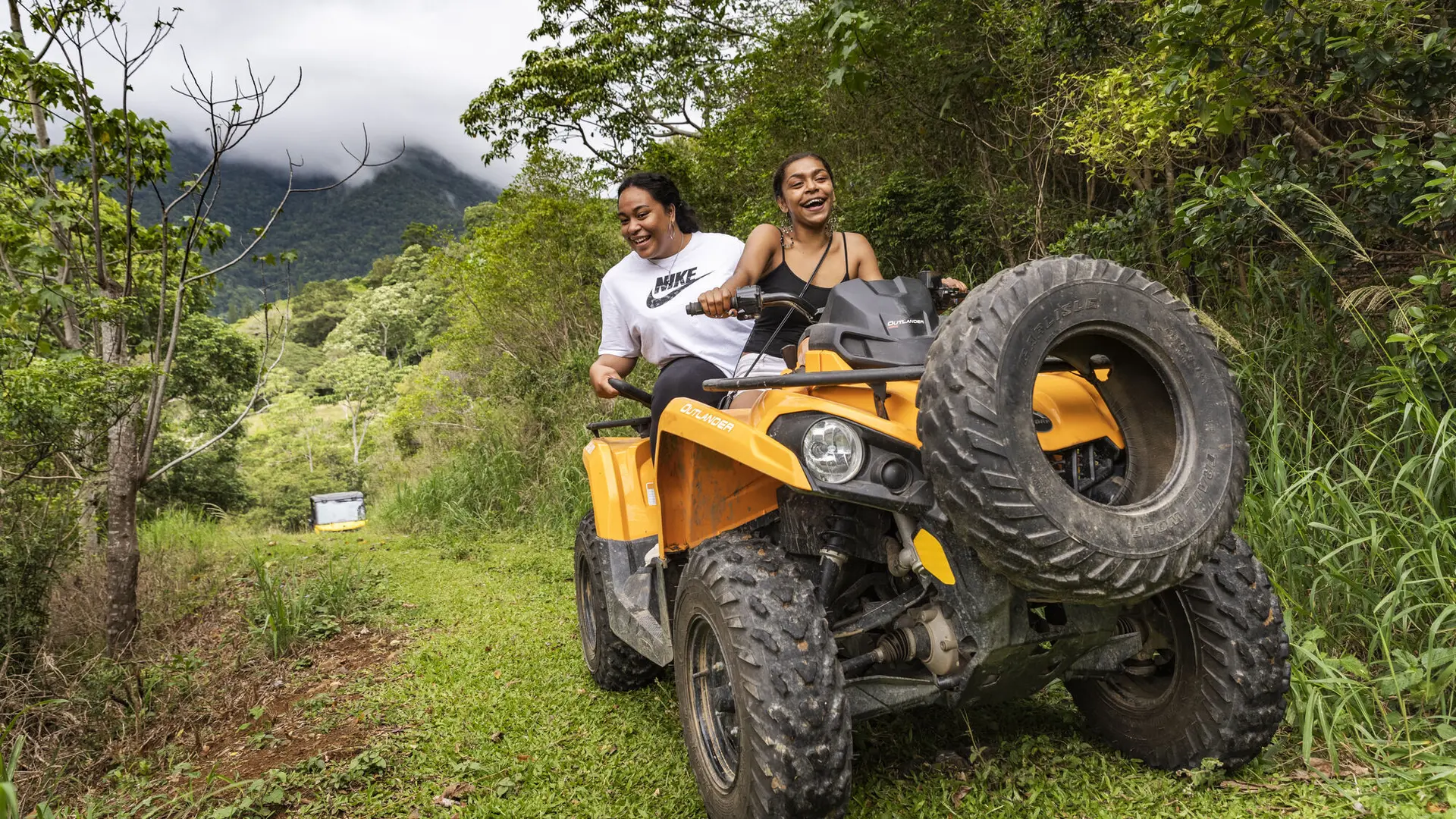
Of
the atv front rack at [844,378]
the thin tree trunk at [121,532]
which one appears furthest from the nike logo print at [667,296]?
the thin tree trunk at [121,532]

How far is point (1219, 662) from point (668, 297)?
225 cm

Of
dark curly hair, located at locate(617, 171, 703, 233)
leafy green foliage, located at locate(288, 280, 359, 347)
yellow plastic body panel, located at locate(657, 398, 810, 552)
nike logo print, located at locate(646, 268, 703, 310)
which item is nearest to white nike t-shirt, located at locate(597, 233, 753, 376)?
nike logo print, located at locate(646, 268, 703, 310)

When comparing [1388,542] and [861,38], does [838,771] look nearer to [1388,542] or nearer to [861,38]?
[1388,542]

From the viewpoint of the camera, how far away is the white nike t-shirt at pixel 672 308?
10.8 feet

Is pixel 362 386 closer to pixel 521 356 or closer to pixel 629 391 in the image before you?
pixel 521 356

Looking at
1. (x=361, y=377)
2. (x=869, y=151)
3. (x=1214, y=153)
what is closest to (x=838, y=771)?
(x=1214, y=153)

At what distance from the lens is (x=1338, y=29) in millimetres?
2998

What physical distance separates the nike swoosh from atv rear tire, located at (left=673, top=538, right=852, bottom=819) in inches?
55.2

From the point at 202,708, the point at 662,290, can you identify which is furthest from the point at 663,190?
the point at 202,708

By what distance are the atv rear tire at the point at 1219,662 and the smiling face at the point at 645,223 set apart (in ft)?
7.41

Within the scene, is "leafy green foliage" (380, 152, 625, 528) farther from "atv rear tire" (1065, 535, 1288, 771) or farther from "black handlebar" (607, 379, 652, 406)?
"atv rear tire" (1065, 535, 1288, 771)

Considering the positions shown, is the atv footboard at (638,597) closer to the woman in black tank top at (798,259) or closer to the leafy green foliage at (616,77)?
the woman in black tank top at (798,259)

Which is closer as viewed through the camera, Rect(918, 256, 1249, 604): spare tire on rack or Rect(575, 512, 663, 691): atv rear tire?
Rect(918, 256, 1249, 604): spare tire on rack

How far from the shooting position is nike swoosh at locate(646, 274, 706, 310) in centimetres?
340
